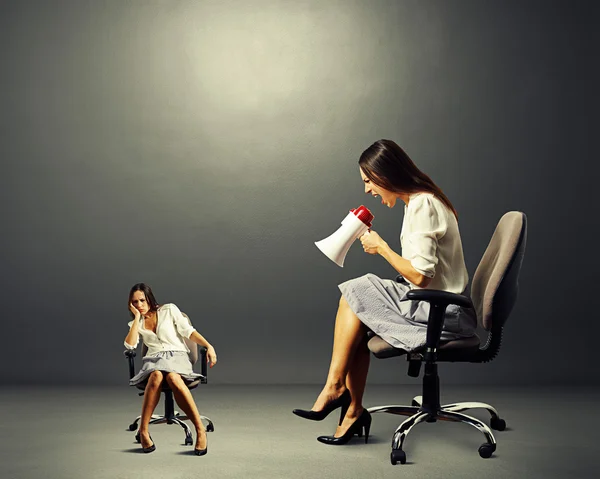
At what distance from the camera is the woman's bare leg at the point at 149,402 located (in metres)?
3.02

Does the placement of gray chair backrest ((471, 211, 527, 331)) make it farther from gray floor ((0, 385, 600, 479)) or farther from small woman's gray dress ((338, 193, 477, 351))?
gray floor ((0, 385, 600, 479))

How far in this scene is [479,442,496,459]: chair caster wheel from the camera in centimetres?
294

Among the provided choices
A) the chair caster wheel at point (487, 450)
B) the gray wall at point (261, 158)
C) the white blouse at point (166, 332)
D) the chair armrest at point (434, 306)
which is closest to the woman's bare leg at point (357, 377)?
the chair armrest at point (434, 306)

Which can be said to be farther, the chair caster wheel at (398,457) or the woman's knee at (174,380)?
the woman's knee at (174,380)

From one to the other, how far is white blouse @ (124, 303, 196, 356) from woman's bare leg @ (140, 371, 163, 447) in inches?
7.3

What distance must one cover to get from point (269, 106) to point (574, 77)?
1944 mm

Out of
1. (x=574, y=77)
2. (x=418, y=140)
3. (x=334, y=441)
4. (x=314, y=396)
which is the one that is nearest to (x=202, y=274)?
(x=314, y=396)

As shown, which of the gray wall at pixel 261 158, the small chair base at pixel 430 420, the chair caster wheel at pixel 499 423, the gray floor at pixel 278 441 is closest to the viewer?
the gray floor at pixel 278 441

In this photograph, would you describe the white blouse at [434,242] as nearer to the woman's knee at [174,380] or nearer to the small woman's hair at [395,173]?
the small woman's hair at [395,173]

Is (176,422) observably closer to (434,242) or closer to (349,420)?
(349,420)

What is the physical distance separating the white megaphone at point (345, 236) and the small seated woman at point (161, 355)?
71 cm

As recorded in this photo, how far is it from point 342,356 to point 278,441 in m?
0.55

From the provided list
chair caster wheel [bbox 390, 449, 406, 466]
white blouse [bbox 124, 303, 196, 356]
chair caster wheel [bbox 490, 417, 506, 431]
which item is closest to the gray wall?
chair caster wheel [bbox 490, 417, 506, 431]

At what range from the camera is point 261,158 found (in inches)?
201
